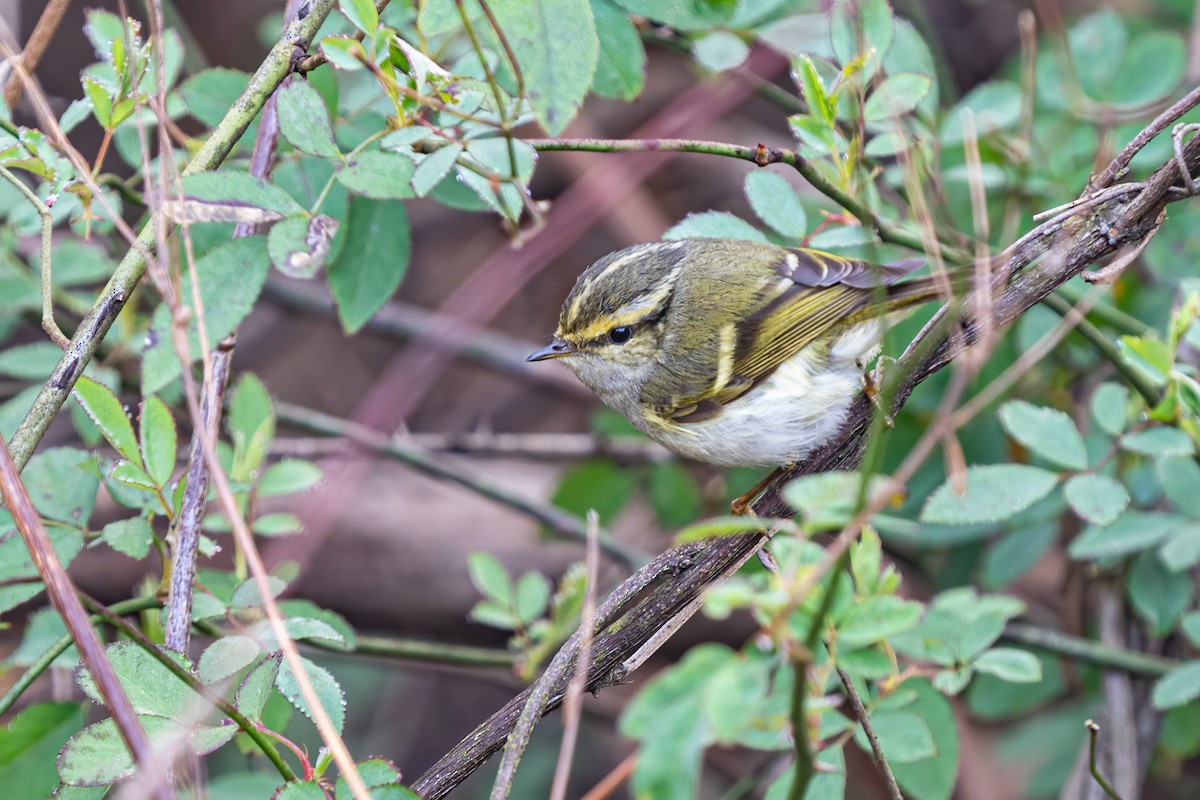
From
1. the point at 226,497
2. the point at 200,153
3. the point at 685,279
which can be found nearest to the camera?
the point at 226,497

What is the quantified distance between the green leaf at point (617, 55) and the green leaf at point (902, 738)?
126 centimetres

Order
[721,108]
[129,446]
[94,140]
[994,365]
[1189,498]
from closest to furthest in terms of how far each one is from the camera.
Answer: [129,446] < [1189,498] < [994,365] < [721,108] < [94,140]

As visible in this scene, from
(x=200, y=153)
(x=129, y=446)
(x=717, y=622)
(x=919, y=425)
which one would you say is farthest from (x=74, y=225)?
(x=717, y=622)

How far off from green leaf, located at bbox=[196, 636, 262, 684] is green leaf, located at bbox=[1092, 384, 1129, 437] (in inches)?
66.2

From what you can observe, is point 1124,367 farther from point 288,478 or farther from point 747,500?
point 288,478

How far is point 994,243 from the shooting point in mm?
3039

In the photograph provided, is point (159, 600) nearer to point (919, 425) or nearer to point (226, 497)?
point (226, 497)

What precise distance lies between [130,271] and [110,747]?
75cm

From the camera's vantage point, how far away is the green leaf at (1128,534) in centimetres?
236

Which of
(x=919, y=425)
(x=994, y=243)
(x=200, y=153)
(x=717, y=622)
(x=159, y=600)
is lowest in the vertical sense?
(x=717, y=622)

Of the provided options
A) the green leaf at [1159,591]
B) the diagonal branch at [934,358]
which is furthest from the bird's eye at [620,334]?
the green leaf at [1159,591]

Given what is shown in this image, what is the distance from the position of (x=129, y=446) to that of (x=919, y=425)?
2208 mm

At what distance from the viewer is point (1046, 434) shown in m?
2.14

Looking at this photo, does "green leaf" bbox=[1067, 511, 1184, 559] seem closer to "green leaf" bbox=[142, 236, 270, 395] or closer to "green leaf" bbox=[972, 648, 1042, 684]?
"green leaf" bbox=[972, 648, 1042, 684]
